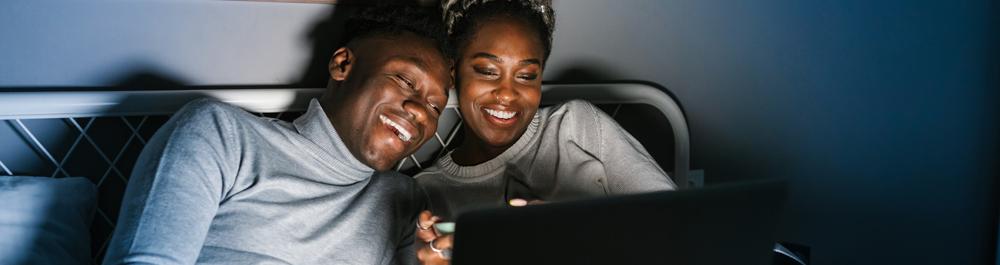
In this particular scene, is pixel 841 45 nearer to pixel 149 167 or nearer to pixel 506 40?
pixel 506 40

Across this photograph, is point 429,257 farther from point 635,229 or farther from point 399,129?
point 635,229

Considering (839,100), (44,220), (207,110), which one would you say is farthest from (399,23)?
(839,100)

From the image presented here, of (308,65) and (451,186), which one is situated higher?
(308,65)

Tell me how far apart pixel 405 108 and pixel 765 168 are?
3.96 ft

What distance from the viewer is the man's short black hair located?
1.29 metres

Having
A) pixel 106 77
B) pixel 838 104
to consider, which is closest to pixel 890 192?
pixel 838 104

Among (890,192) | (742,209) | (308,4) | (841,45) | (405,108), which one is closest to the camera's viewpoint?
(742,209)

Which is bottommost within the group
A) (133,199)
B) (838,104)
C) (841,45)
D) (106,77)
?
(133,199)

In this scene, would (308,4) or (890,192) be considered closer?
(308,4)

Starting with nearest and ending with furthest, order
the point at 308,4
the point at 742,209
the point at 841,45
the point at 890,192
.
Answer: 1. the point at 742,209
2. the point at 308,4
3. the point at 841,45
4. the point at 890,192

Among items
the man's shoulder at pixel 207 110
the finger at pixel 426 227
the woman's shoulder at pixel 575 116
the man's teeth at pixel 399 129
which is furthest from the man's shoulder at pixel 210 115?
the woman's shoulder at pixel 575 116

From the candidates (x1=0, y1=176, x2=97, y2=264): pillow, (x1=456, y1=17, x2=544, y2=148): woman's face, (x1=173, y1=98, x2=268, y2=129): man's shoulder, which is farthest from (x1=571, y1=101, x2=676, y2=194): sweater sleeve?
(x1=0, y1=176, x2=97, y2=264): pillow

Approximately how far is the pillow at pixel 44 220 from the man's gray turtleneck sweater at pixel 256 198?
25 cm

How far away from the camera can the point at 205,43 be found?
53.7 inches
